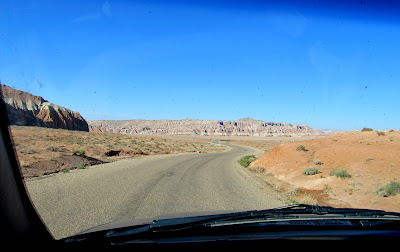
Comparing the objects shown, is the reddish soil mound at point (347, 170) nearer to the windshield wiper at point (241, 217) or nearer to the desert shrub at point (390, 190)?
the desert shrub at point (390, 190)

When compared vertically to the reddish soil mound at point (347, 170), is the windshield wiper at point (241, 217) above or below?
above

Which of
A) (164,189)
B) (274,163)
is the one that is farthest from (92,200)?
(274,163)

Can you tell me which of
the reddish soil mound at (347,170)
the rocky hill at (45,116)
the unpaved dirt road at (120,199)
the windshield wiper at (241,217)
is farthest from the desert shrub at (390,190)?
the rocky hill at (45,116)

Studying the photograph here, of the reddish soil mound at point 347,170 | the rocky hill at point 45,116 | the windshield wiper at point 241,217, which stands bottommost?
the reddish soil mound at point 347,170

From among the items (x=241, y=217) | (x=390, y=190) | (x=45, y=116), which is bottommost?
(x=390, y=190)

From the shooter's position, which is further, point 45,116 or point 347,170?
point 45,116

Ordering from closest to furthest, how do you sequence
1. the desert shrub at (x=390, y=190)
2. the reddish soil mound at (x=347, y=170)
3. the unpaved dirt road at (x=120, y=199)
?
1. the unpaved dirt road at (x=120, y=199)
2. the desert shrub at (x=390, y=190)
3. the reddish soil mound at (x=347, y=170)

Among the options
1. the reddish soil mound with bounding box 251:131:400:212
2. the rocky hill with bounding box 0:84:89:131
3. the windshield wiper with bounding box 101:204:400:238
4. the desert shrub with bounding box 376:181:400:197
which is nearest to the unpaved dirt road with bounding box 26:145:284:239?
the windshield wiper with bounding box 101:204:400:238

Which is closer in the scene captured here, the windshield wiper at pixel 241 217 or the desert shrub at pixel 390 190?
the windshield wiper at pixel 241 217

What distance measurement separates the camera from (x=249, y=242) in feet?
9.03

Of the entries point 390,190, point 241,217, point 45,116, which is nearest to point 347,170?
point 390,190

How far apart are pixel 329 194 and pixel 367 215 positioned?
10.0 metres

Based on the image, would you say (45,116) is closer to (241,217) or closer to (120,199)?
(120,199)

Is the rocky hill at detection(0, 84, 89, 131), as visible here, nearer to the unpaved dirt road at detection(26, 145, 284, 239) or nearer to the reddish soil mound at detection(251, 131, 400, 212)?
the reddish soil mound at detection(251, 131, 400, 212)
